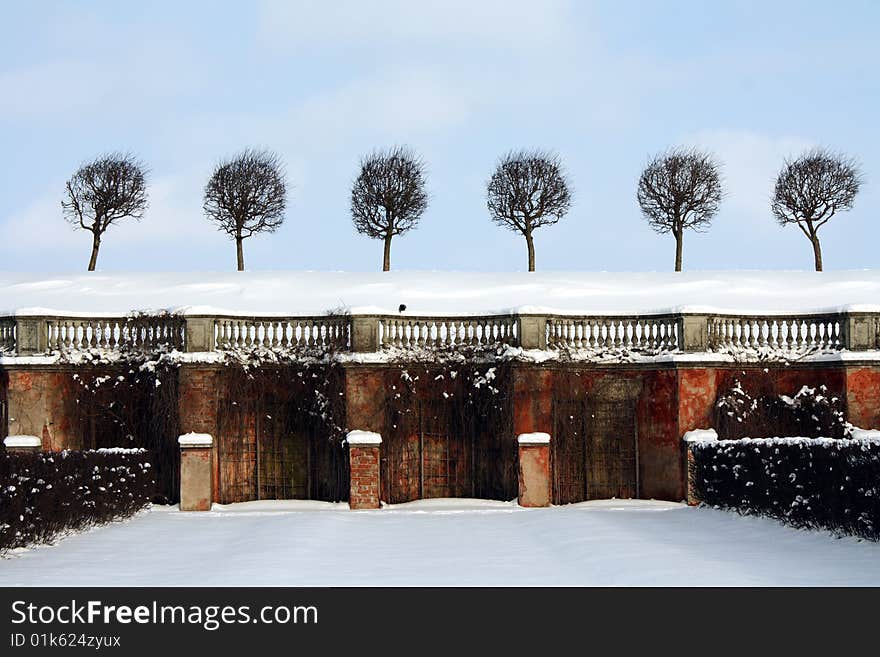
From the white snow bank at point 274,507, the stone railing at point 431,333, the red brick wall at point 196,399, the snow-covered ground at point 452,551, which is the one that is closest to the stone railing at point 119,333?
the stone railing at point 431,333

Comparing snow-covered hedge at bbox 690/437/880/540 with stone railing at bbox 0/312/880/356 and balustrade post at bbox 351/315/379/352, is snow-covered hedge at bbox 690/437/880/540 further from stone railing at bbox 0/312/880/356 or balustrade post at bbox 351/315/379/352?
balustrade post at bbox 351/315/379/352

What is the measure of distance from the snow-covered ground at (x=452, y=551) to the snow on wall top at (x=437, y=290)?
59.4ft

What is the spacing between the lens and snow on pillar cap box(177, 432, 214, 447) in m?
21.6

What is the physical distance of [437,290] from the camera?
42312 mm

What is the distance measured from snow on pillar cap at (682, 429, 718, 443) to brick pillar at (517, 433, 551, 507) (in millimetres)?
2749

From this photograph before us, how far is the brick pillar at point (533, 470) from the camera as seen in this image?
21609 millimetres

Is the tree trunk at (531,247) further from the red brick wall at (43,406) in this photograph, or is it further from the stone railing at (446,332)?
the red brick wall at (43,406)

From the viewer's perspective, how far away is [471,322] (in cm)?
2264

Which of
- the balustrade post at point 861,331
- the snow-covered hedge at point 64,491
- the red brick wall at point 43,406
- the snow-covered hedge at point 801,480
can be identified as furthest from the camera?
the red brick wall at point 43,406

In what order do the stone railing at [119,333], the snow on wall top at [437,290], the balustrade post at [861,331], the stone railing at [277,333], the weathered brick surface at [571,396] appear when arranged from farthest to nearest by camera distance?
1. the snow on wall top at [437,290]
2. the stone railing at [119,333]
3. the stone railing at [277,333]
4. the weathered brick surface at [571,396]
5. the balustrade post at [861,331]

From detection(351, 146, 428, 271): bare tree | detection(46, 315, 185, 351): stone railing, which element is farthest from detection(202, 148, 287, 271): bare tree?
detection(46, 315, 185, 351): stone railing
